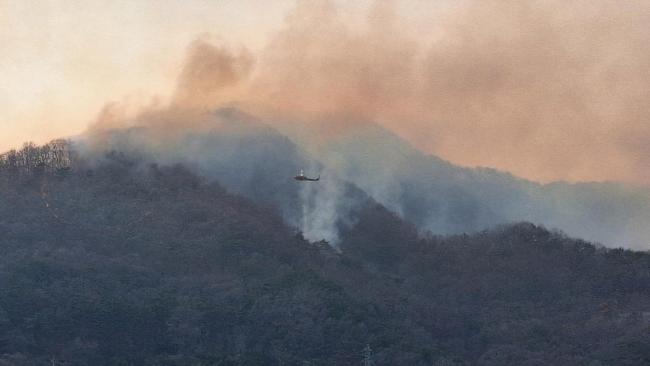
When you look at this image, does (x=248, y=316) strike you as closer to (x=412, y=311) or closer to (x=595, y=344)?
(x=412, y=311)

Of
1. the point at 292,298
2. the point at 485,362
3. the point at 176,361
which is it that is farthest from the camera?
the point at 292,298

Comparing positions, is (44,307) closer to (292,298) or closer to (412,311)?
(292,298)

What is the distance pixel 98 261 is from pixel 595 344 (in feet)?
202

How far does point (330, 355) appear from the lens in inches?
6629

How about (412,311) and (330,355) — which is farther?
(412,311)

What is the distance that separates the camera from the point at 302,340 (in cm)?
17162

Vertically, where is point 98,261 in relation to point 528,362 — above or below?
above

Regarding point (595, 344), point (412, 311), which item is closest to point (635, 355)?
point (595, 344)

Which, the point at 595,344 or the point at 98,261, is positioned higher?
the point at 98,261

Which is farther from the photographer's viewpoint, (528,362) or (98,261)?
(98,261)

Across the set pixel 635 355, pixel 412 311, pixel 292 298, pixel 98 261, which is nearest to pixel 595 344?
pixel 635 355

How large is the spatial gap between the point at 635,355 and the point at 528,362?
38.4 ft

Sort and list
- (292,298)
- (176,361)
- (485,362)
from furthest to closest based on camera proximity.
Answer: (292,298)
(485,362)
(176,361)

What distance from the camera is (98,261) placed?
617ft
